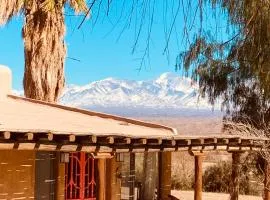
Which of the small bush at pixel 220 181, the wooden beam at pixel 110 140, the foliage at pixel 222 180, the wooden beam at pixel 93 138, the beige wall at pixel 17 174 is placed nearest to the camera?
the wooden beam at pixel 93 138

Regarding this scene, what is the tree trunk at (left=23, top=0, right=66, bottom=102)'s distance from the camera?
2078 centimetres

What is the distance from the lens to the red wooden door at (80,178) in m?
15.3

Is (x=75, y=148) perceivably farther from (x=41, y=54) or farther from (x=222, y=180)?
(x=222, y=180)

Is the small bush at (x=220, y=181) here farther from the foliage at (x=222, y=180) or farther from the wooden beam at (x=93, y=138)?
the wooden beam at (x=93, y=138)

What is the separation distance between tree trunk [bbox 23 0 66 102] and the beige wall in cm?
718

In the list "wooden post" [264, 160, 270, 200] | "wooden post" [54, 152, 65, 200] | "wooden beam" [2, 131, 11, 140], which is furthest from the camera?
"wooden post" [264, 160, 270, 200]

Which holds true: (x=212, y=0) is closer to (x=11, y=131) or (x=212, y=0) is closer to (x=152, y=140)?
(x=11, y=131)

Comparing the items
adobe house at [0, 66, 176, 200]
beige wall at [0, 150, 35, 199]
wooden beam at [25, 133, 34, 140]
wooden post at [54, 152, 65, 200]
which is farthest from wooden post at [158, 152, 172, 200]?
wooden beam at [25, 133, 34, 140]

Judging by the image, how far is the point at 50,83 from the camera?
819 inches

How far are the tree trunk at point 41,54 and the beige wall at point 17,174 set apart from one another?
7.18 m

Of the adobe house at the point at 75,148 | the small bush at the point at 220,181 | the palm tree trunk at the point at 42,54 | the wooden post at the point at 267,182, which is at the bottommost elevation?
the small bush at the point at 220,181

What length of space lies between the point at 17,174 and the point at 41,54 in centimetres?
829

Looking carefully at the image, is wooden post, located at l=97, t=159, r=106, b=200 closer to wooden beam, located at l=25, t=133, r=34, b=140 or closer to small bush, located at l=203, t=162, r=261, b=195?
wooden beam, located at l=25, t=133, r=34, b=140

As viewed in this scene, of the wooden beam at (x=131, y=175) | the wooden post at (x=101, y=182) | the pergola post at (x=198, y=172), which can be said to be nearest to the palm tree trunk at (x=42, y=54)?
the wooden beam at (x=131, y=175)
